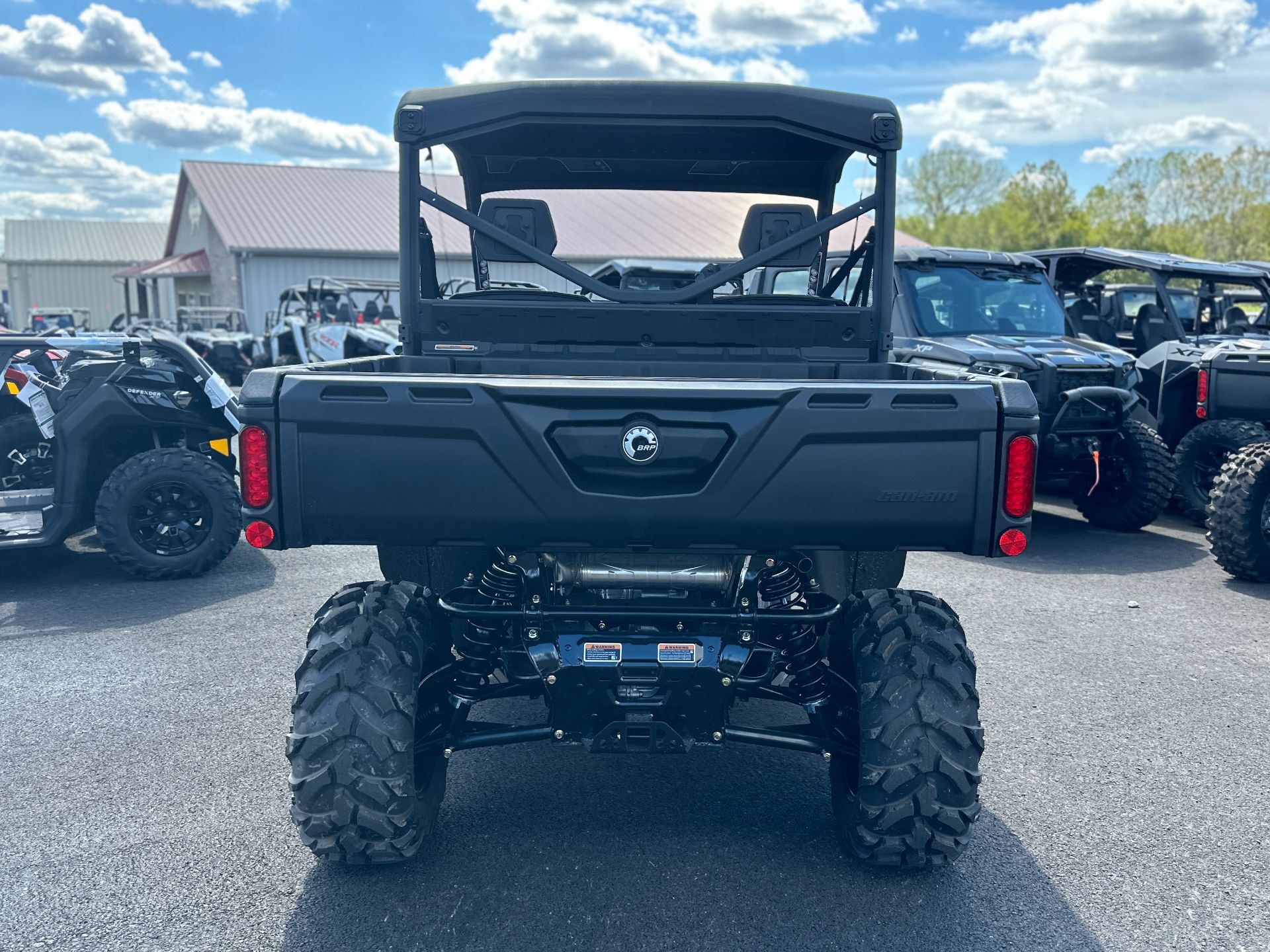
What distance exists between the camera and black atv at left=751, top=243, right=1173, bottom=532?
27.4 feet

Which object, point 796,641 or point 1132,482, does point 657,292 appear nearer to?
point 796,641

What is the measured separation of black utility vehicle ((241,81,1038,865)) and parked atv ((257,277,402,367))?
1347 centimetres

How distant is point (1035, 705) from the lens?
16.3 ft

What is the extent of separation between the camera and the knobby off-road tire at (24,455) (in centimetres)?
705

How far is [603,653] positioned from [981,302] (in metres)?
6.97

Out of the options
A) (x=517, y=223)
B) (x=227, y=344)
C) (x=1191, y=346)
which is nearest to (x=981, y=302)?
(x=1191, y=346)

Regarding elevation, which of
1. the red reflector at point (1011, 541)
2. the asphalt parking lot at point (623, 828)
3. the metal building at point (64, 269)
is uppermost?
the metal building at point (64, 269)

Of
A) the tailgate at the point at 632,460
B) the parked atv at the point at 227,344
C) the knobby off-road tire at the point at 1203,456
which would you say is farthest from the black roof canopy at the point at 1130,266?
the parked atv at the point at 227,344

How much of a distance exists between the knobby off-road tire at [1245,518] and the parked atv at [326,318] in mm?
12368

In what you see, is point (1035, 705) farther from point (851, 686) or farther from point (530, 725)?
point (530, 725)

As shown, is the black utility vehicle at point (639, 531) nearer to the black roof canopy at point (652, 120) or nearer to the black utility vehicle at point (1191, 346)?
the black roof canopy at point (652, 120)

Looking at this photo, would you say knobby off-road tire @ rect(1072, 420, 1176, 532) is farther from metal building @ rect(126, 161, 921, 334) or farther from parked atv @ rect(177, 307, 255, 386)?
parked atv @ rect(177, 307, 255, 386)

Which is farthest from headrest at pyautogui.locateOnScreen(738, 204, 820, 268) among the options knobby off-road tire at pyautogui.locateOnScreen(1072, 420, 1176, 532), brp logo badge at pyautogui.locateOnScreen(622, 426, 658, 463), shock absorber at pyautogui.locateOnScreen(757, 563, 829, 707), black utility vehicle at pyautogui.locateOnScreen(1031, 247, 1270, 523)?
black utility vehicle at pyautogui.locateOnScreen(1031, 247, 1270, 523)

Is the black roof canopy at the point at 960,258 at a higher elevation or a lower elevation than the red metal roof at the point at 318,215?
lower
